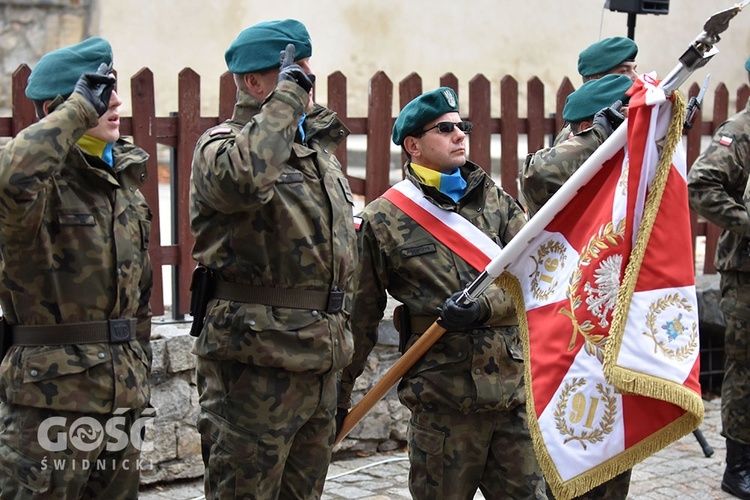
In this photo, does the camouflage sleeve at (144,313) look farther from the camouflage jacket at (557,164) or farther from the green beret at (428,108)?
the camouflage jacket at (557,164)

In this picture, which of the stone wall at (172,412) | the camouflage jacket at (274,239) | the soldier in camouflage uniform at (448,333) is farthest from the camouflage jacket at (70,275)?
the stone wall at (172,412)

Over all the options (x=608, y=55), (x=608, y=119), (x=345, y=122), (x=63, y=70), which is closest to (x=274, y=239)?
(x=63, y=70)

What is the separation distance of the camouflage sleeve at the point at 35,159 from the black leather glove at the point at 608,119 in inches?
82.3

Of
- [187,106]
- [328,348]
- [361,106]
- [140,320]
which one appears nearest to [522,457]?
[328,348]

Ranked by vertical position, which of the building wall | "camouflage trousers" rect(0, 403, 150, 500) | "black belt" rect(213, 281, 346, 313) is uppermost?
the building wall

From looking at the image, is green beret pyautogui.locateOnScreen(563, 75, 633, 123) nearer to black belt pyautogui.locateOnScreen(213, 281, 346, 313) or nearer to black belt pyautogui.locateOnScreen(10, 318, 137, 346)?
black belt pyautogui.locateOnScreen(213, 281, 346, 313)

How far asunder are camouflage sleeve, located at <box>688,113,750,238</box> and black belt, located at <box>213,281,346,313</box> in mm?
2740

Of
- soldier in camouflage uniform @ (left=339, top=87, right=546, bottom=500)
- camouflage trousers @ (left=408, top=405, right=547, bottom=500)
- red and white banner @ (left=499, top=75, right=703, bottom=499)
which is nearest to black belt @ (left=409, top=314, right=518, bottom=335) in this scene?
soldier in camouflage uniform @ (left=339, top=87, right=546, bottom=500)

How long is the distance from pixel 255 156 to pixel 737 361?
3365 millimetres

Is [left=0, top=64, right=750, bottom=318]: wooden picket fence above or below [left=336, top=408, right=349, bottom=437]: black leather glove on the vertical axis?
above

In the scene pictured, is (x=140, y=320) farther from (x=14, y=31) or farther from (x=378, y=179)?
(x=14, y=31)

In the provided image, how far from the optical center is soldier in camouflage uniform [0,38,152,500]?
372 cm

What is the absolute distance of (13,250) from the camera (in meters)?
3.74

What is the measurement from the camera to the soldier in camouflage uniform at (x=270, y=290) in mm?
3906
